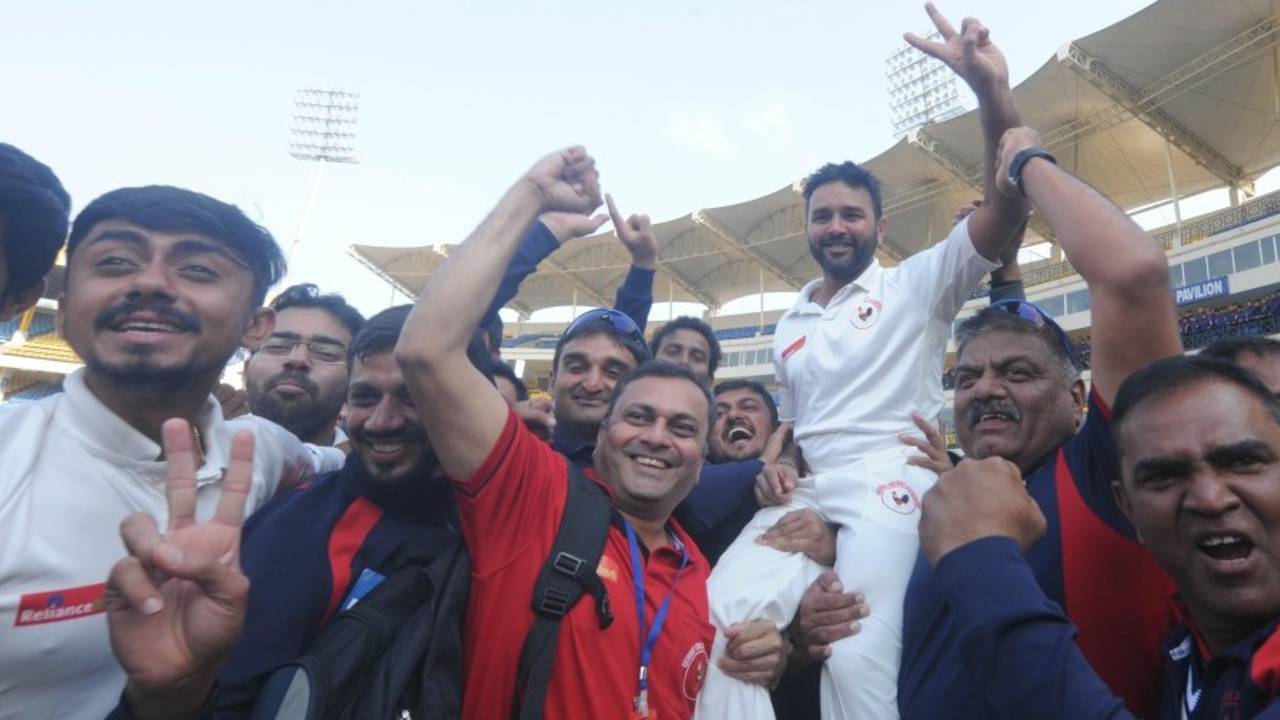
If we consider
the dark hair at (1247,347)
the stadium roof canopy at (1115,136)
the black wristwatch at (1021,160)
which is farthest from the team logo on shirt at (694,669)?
the stadium roof canopy at (1115,136)

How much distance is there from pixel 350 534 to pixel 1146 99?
34438 millimetres

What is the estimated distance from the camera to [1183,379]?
1628 mm

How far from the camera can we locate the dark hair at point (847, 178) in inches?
146

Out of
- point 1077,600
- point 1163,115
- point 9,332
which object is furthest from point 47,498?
point 9,332

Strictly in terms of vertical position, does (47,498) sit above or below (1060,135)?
below

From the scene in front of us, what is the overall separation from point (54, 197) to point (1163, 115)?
118 ft

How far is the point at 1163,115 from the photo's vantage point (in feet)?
92.0

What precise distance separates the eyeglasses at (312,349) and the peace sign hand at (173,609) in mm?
2239

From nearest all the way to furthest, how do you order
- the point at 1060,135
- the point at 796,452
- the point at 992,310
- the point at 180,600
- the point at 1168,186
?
the point at 180,600, the point at 992,310, the point at 796,452, the point at 1060,135, the point at 1168,186

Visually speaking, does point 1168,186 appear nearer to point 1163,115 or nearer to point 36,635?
point 1163,115

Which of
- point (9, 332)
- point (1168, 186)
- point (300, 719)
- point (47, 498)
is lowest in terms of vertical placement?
point (300, 719)

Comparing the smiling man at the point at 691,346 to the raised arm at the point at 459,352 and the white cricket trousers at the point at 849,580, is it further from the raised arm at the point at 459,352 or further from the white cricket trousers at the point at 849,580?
the raised arm at the point at 459,352

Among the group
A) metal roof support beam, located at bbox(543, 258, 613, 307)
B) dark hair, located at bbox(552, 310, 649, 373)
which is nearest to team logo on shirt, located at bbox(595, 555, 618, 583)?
dark hair, located at bbox(552, 310, 649, 373)

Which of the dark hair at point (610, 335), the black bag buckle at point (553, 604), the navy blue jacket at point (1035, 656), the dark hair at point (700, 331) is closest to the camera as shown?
the navy blue jacket at point (1035, 656)
